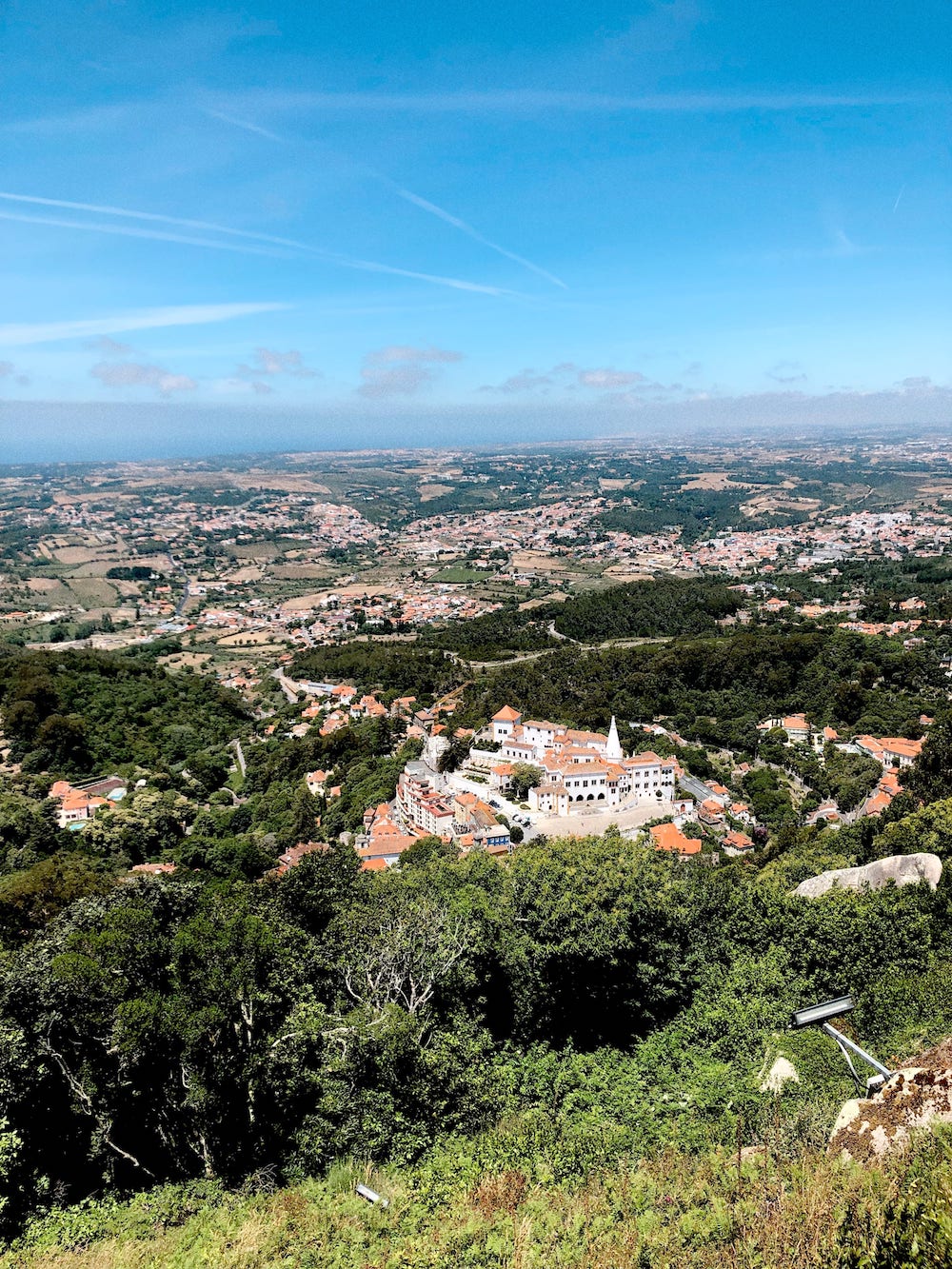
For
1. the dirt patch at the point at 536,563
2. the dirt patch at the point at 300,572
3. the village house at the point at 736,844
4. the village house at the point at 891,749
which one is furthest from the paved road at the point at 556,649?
the dirt patch at the point at 300,572

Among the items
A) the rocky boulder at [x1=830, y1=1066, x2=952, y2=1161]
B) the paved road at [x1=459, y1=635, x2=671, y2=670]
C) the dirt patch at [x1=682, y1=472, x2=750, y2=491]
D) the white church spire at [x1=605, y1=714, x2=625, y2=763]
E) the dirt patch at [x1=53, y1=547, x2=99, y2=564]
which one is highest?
the dirt patch at [x1=682, y1=472, x2=750, y2=491]

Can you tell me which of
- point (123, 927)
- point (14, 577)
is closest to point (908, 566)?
point (123, 927)

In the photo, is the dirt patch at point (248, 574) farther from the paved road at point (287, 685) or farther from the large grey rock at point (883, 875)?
the large grey rock at point (883, 875)

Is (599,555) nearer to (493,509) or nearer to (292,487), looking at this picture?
(493,509)

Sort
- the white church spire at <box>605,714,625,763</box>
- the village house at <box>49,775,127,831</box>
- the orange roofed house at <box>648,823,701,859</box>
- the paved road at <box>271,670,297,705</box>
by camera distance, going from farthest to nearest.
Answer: the paved road at <box>271,670,297,705</box> < the white church spire at <box>605,714,625,763</box> < the village house at <box>49,775,127,831</box> < the orange roofed house at <box>648,823,701,859</box>

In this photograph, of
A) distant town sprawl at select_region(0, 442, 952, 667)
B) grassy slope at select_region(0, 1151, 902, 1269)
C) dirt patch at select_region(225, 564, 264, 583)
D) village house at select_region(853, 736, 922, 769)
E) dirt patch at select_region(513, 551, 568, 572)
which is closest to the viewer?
grassy slope at select_region(0, 1151, 902, 1269)

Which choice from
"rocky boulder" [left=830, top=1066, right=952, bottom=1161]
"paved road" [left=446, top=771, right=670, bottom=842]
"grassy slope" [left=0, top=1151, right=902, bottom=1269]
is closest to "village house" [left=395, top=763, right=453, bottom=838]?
"paved road" [left=446, top=771, right=670, bottom=842]

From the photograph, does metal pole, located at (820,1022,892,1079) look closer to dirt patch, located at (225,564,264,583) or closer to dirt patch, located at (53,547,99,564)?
dirt patch, located at (225,564,264,583)
